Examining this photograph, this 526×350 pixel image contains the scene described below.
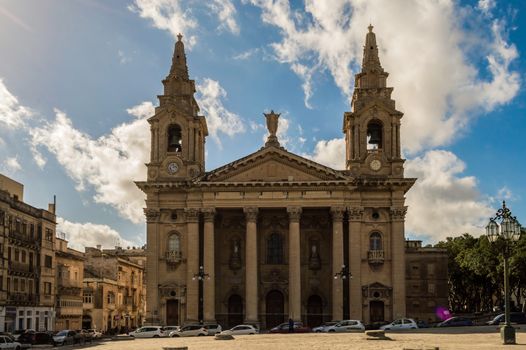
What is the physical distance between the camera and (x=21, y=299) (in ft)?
211

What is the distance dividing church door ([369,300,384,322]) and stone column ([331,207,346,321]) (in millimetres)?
3042

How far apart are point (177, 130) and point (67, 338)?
2321cm

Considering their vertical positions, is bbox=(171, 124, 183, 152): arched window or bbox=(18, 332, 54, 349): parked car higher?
bbox=(171, 124, 183, 152): arched window

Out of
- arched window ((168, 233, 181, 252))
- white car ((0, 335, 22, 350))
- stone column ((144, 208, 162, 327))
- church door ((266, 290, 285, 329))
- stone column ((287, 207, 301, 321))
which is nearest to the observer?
white car ((0, 335, 22, 350))

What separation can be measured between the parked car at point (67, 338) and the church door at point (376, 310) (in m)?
24.7

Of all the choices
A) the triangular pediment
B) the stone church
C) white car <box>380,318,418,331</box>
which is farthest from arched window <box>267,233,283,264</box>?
white car <box>380,318,418,331</box>

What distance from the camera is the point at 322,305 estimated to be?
68688 millimetres

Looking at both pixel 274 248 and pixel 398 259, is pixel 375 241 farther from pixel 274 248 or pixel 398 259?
pixel 274 248

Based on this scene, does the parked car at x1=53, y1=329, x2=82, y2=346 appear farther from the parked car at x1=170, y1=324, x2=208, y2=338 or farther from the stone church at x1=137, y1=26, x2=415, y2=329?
the stone church at x1=137, y1=26, x2=415, y2=329

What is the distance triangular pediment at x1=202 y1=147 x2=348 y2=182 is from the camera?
6581cm

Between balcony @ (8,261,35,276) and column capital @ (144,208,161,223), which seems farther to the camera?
column capital @ (144,208,161,223)


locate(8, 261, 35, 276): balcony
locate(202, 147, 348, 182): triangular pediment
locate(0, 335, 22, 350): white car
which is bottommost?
locate(0, 335, 22, 350): white car

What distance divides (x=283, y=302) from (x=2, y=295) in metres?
24.4

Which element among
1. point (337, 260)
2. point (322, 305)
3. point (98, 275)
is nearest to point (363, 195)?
point (337, 260)
